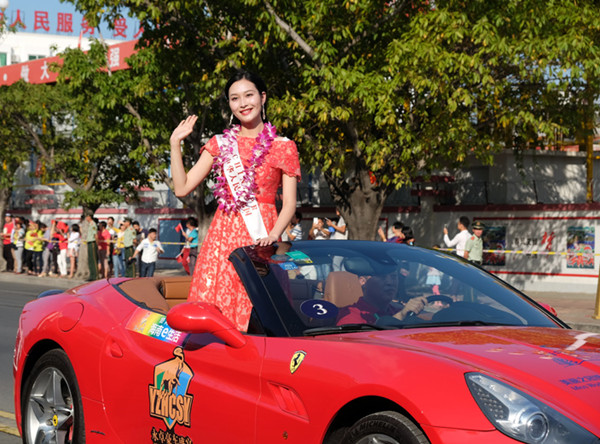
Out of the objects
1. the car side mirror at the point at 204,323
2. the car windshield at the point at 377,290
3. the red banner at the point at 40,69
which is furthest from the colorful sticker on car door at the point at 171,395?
the red banner at the point at 40,69

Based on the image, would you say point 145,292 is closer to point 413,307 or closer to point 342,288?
point 342,288

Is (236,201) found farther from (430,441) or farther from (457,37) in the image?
(457,37)

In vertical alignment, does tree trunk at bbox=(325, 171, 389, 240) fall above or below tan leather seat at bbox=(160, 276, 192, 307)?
above

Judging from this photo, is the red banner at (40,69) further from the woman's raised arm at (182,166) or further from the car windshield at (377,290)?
the car windshield at (377,290)

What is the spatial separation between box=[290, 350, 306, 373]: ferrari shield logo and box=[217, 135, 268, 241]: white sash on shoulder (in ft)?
5.23

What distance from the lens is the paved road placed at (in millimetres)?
6480

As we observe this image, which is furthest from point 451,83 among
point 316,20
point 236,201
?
point 236,201

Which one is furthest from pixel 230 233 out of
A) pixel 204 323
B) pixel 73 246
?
pixel 73 246

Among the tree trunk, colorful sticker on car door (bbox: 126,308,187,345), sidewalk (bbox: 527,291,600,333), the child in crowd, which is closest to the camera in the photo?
colorful sticker on car door (bbox: 126,308,187,345)

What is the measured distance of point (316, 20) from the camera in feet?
57.1

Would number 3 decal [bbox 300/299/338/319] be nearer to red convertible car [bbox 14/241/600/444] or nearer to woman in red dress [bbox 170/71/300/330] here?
red convertible car [bbox 14/241/600/444]

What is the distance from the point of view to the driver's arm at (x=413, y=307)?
12.9 feet

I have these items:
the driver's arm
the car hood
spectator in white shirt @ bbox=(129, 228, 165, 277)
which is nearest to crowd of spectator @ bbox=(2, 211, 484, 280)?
spectator in white shirt @ bbox=(129, 228, 165, 277)

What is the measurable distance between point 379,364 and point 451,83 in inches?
563
